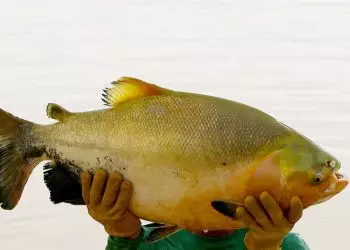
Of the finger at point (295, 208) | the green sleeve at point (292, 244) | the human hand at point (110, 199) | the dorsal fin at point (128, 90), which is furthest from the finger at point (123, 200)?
the green sleeve at point (292, 244)

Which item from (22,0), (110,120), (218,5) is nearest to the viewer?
(110,120)

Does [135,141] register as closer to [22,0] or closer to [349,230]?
[349,230]

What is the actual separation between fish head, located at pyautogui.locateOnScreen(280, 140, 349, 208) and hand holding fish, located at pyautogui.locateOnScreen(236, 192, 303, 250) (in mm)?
38

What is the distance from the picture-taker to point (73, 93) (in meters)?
7.96

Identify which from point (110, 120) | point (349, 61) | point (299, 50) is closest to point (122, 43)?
point (299, 50)

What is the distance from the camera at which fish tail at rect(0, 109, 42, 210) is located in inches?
90.7

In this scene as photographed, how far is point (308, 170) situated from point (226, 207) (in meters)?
0.23

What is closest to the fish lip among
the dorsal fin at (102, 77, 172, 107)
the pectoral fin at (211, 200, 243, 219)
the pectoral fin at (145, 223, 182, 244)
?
the pectoral fin at (211, 200, 243, 219)

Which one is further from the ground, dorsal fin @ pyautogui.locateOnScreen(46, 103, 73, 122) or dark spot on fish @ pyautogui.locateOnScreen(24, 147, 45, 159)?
dorsal fin @ pyautogui.locateOnScreen(46, 103, 73, 122)

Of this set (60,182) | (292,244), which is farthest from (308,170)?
(292,244)

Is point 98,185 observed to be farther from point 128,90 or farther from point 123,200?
point 128,90

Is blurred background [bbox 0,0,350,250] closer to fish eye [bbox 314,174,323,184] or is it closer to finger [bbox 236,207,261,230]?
finger [bbox 236,207,261,230]

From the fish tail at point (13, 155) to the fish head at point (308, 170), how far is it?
0.76 metres

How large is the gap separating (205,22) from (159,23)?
0.72m
